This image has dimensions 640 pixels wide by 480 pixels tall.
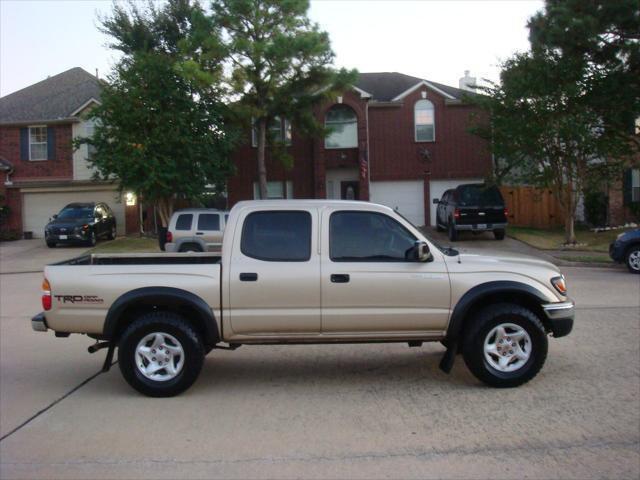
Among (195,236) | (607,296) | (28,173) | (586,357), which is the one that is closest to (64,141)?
(28,173)

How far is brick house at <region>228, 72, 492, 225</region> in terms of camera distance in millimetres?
32781

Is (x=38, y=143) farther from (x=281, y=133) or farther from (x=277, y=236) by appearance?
(x=277, y=236)

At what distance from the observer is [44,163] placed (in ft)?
109

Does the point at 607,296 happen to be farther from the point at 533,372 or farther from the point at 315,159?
the point at 315,159

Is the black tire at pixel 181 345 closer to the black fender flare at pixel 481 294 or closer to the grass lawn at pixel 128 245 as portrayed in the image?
the black fender flare at pixel 481 294

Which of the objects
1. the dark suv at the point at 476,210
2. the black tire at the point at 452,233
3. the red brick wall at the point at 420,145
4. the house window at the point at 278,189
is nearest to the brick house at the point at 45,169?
the house window at the point at 278,189

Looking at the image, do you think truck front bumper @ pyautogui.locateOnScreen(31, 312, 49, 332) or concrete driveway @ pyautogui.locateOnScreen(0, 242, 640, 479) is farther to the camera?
truck front bumper @ pyautogui.locateOnScreen(31, 312, 49, 332)

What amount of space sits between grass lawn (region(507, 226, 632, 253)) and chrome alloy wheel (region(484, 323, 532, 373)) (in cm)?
1707

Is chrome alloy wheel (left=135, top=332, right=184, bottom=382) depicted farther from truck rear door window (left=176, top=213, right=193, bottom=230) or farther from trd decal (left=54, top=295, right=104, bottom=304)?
truck rear door window (left=176, top=213, right=193, bottom=230)

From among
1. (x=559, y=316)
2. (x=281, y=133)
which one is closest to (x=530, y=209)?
(x=281, y=133)

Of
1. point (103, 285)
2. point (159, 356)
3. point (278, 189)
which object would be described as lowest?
point (159, 356)

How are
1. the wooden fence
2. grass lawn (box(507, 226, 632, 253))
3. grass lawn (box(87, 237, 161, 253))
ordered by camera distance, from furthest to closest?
1. the wooden fence
2. grass lawn (box(87, 237, 161, 253))
3. grass lawn (box(507, 226, 632, 253))

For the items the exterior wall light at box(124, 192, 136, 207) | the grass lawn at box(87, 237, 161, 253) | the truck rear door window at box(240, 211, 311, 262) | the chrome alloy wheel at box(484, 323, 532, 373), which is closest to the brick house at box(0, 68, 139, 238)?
the exterior wall light at box(124, 192, 136, 207)

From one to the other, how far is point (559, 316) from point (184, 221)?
15202mm
